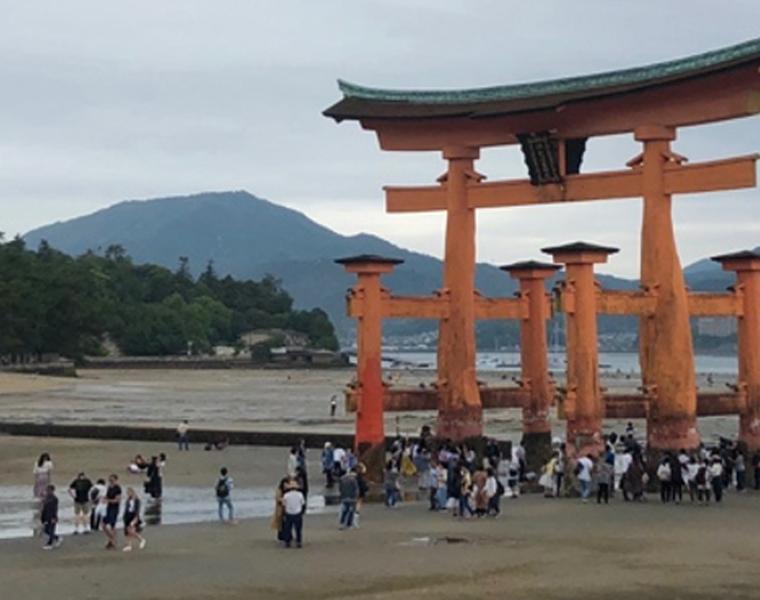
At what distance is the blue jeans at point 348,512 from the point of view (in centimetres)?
2358

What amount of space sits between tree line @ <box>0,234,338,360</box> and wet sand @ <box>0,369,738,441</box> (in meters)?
5.44

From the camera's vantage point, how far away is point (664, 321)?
30297 millimetres

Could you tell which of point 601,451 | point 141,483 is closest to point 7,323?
point 141,483

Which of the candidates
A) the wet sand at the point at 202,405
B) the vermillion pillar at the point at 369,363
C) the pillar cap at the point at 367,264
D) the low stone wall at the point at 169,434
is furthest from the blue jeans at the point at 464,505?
the wet sand at the point at 202,405

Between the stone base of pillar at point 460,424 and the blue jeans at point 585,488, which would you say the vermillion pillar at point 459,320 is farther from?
the blue jeans at point 585,488

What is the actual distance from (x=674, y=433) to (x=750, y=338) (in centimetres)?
485

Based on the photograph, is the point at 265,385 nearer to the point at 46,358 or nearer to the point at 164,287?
the point at 46,358

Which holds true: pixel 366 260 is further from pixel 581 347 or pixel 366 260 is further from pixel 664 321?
pixel 664 321

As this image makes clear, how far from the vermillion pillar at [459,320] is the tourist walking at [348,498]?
1086cm

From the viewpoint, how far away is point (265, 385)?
101188 millimetres

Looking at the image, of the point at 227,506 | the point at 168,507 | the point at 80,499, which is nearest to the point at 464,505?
the point at 227,506

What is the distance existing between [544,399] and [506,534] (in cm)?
1432

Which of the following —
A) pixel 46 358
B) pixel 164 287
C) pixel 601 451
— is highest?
pixel 164 287

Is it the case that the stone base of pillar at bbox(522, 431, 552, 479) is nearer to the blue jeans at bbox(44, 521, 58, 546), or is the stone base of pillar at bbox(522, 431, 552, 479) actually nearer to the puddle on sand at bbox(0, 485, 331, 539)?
the puddle on sand at bbox(0, 485, 331, 539)
